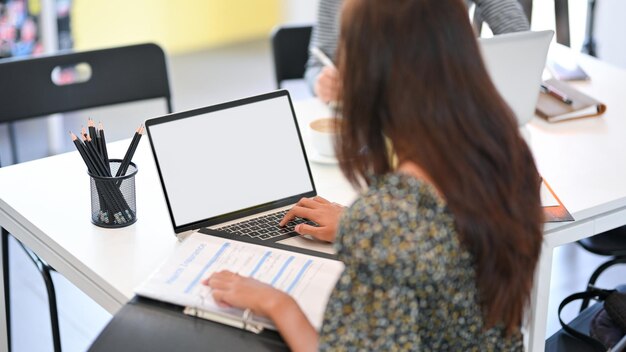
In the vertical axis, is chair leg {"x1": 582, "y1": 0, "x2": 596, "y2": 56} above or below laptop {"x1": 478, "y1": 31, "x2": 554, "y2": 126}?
below

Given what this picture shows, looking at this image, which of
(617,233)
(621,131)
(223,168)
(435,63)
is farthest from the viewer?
(617,233)

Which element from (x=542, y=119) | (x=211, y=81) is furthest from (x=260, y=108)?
(x=211, y=81)

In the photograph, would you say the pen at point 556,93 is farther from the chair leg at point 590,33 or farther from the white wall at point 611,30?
the white wall at point 611,30

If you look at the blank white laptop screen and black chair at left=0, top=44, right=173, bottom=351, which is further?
black chair at left=0, top=44, right=173, bottom=351

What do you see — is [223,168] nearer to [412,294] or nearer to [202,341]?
[202,341]

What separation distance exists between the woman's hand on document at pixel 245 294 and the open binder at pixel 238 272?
0.02 metres

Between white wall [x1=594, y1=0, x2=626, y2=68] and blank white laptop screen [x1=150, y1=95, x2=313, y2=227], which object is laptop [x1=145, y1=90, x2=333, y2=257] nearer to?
blank white laptop screen [x1=150, y1=95, x2=313, y2=227]

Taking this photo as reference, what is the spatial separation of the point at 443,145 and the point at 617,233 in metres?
1.23

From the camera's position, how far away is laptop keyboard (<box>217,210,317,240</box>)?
56.3 inches

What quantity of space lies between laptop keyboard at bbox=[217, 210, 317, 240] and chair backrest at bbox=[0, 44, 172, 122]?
32.0 inches

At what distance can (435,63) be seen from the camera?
978 millimetres

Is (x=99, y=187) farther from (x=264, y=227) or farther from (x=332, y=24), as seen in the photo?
(x=332, y=24)

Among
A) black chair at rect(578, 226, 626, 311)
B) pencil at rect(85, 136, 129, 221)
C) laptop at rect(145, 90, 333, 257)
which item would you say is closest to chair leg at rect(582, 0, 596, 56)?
black chair at rect(578, 226, 626, 311)

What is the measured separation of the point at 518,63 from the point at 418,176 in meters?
0.83
